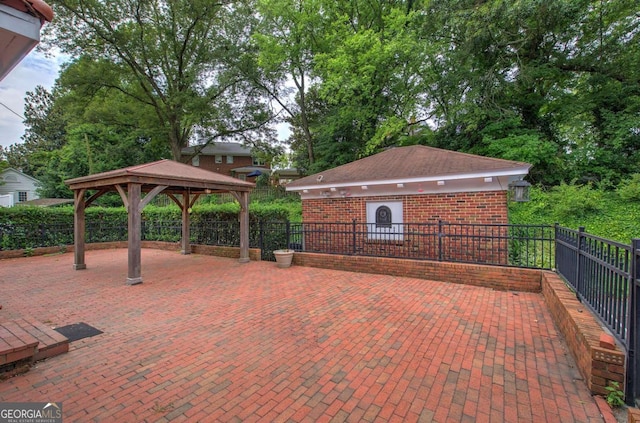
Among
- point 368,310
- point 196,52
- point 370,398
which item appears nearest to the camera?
point 370,398

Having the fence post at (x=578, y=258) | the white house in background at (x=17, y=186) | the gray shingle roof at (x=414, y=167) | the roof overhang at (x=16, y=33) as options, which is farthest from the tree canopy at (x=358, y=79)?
the roof overhang at (x=16, y=33)

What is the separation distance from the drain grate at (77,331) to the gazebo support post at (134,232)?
2.34 m

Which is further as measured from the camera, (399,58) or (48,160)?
(48,160)

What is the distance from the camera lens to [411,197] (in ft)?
27.7

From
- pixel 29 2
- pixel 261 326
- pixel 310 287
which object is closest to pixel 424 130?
pixel 310 287

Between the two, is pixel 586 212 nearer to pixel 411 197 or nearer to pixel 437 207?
pixel 437 207

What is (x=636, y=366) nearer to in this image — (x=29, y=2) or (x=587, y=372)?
(x=587, y=372)

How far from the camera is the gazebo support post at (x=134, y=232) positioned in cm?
629

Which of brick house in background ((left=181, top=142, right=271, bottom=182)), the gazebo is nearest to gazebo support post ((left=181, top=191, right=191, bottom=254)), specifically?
the gazebo

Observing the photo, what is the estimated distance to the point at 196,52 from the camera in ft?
66.9

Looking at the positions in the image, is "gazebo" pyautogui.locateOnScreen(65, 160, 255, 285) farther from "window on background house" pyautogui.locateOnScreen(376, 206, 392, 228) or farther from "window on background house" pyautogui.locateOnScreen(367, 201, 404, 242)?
"window on background house" pyautogui.locateOnScreen(376, 206, 392, 228)

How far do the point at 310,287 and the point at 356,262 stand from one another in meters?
1.86

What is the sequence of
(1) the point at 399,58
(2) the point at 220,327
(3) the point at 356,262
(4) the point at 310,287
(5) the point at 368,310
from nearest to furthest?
(2) the point at 220,327 → (5) the point at 368,310 → (4) the point at 310,287 → (3) the point at 356,262 → (1) the point at 399,58

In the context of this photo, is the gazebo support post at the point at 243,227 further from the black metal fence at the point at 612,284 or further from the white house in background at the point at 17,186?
the white house in background at the point at 17,186
